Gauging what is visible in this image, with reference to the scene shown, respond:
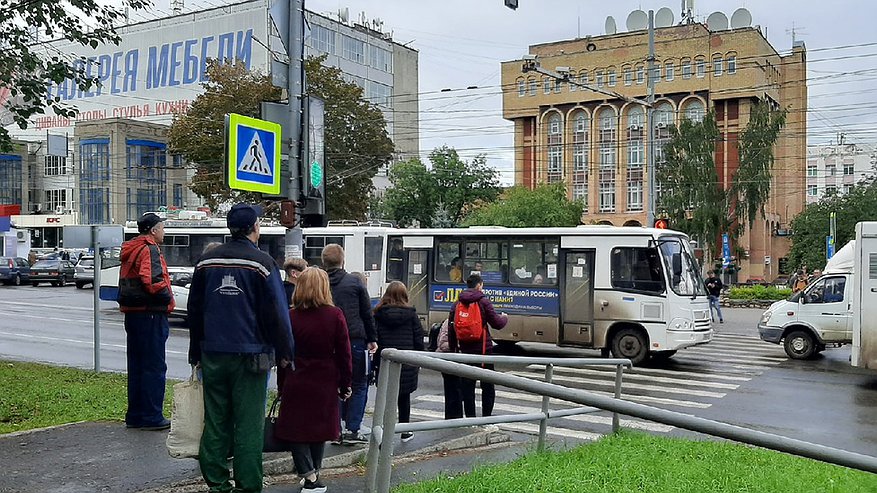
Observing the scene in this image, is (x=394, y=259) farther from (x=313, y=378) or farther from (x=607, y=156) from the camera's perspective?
(x=607, y=156)

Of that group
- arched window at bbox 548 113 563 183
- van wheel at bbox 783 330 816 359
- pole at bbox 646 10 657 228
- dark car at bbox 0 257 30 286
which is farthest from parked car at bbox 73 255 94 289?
arched window at bbox 548 113 563 183

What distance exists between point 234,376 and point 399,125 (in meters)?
86.5

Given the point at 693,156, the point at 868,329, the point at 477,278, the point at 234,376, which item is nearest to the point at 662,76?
the point at 693,156

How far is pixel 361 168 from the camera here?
141 feet

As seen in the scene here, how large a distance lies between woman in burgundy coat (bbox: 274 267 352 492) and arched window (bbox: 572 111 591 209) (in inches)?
3041

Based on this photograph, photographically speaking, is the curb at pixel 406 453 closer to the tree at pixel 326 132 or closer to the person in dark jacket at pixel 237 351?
the person in dark jacket at pixel 237 351

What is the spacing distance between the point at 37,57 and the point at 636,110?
72.6 meters

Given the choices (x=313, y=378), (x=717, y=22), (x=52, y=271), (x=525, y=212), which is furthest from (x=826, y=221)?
(x=313, y=378)

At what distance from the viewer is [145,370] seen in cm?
825

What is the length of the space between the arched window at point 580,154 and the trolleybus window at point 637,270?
6505 cm

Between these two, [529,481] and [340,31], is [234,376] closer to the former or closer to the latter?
[529,481]

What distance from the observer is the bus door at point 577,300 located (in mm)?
18297

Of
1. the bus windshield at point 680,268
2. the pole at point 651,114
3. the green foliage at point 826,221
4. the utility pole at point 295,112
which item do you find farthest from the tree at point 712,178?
the utility pole at point 295,112

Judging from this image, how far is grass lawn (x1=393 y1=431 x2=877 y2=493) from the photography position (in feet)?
17.6
